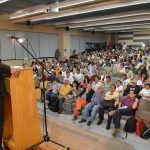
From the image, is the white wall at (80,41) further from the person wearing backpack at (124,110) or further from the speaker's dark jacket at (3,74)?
the speaker's dark jacket at (3,74)

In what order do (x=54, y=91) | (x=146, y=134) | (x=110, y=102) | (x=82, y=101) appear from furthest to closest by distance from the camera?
(x=54, y=91), (x=82, y=101), (x=110, y=102), (x=146, y=134)

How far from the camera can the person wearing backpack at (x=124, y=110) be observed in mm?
4312

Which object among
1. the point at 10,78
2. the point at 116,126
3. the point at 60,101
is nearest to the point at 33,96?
the point at 10,78

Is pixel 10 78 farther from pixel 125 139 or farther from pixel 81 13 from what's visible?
pixel 81 13

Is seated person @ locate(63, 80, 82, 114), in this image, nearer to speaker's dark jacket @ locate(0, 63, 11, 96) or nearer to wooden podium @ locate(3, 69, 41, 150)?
wooden podium @ locate(3, 69, 41, 150)

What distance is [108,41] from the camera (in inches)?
783

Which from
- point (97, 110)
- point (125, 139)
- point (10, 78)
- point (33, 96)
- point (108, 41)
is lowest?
point (125, 139)

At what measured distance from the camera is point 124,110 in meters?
4.49

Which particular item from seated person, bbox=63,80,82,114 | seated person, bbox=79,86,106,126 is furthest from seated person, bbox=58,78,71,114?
seated person, bbox=79,86,106,126

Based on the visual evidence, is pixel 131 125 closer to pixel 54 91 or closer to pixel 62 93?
pixel 62 93

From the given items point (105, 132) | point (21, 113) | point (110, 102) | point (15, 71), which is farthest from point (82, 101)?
point (15, 71)

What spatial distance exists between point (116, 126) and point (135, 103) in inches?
27.8

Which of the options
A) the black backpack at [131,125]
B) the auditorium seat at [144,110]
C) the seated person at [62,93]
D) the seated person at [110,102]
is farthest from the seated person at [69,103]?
the auditorium seat at [144,110]

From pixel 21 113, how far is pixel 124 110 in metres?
2.58
